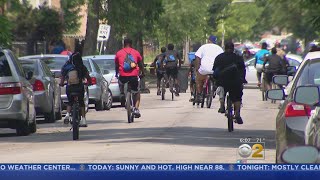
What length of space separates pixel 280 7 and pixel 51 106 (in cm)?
5204

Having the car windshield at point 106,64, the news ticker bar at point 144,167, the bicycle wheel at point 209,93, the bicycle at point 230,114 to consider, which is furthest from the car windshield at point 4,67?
the news ticker bar at point 144,167

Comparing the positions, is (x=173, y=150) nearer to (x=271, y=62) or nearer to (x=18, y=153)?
(x=18, y=153)

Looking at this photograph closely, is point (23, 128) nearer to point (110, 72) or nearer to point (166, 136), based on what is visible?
point (166, 136)

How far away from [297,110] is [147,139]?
27.0 feet

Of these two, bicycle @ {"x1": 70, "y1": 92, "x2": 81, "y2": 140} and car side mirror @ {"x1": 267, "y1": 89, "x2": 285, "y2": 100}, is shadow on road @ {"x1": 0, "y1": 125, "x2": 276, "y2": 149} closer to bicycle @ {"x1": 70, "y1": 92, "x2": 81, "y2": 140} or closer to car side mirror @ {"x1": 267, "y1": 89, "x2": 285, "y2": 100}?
bicycle @ {"x1": 70, "y1": 92, "x2": 81, "y2": 140}

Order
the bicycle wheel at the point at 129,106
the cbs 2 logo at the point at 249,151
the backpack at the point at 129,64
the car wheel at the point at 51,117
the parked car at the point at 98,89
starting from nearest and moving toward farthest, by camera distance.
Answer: the cbs 2 logo at the point at 249,151, the bicycle wheel at the point at 129,106, the backpack at the point at 129,64, the car wheel at the point at 51,117, the parked car at the point at 98,89

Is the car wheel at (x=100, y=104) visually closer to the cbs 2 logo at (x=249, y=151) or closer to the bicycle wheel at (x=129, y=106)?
the bicycle wheel at (x=129, y=106)

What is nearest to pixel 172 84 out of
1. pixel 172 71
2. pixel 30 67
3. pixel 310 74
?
pixel 172 71

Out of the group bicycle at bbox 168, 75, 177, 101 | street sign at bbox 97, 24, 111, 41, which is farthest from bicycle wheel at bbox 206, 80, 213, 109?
street sign at bbox 97, 24, 111, 41

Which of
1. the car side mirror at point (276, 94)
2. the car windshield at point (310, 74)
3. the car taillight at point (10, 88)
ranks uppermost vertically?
the car windshield at point (310, 74)

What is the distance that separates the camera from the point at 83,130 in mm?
20516

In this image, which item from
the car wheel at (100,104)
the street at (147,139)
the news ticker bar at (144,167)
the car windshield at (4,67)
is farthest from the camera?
the car wheel at (100,104)

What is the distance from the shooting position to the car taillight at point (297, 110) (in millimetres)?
8898

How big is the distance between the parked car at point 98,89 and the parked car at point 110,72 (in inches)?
55.4
